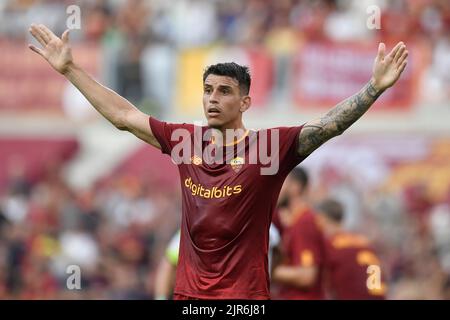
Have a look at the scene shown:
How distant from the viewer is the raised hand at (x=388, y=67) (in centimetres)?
732

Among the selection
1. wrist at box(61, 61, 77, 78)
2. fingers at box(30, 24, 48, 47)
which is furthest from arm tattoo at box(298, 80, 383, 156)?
fingers at box(30, 24, 48, 47)

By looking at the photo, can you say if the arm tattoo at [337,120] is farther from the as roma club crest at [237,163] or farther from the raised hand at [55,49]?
the raised hand at [55,49]

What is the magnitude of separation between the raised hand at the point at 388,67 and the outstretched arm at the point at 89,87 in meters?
1.53

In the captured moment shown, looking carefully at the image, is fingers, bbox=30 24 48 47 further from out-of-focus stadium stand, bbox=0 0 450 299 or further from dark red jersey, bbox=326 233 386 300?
out-of-focus stadium stand, bbox=0 0 450 299

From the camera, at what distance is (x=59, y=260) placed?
17.7 metres

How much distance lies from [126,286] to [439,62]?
6.21 m

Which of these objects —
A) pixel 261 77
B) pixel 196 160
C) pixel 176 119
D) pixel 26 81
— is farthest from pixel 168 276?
pixel 26 81

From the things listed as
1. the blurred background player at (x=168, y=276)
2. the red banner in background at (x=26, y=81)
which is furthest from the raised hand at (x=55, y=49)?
the red banner in background at (x=26, y=81)

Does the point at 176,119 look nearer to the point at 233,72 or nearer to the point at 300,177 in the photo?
the point at 300,177

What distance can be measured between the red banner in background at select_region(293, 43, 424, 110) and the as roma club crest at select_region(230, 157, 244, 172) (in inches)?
465

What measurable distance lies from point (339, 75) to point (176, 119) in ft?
10.9

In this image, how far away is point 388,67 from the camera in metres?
7.36
